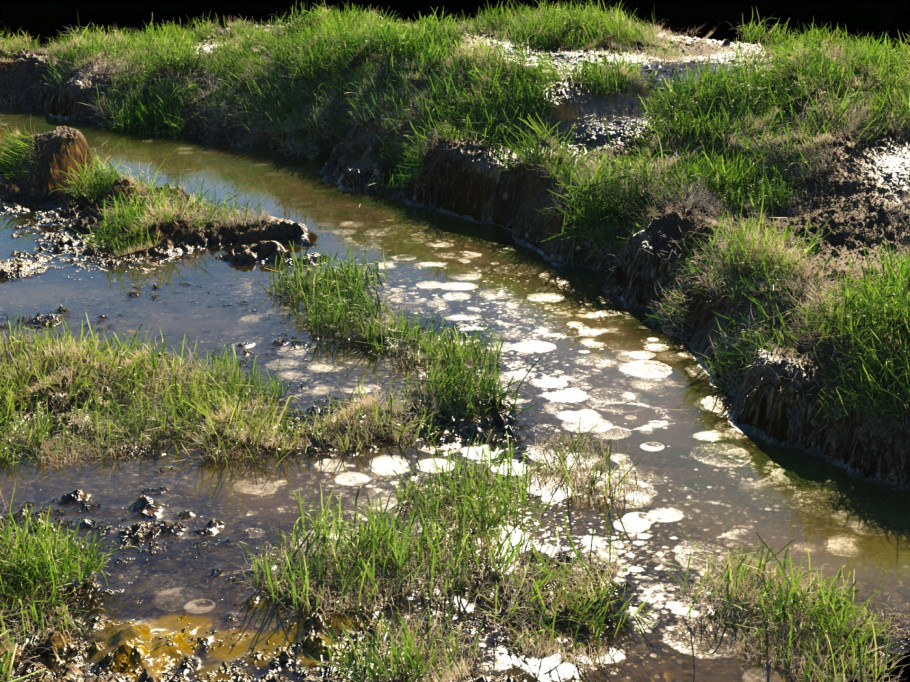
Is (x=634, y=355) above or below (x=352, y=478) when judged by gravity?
above

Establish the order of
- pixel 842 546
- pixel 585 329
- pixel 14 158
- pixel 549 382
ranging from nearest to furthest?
1. pixel 842 546
2. pixel 549 382
3. pixel 585 329
4. pixel 14 158

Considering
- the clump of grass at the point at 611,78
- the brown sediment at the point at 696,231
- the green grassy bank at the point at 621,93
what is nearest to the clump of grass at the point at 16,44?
the green grassy bank at the point at 621,93

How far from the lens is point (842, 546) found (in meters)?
4.01

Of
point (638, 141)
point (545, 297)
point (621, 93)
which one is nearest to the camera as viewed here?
point (545, 297)

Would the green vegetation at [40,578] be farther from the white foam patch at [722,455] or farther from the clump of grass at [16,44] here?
the clump of grass at [16,44]

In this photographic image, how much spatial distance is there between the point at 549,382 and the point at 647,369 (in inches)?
24.2

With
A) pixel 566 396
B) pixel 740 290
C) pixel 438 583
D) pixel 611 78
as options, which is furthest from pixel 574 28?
pixel 438 583

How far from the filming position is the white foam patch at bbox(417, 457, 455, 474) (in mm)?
4483

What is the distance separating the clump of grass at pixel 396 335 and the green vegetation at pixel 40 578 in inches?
74.9

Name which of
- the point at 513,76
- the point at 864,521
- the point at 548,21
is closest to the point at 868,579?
the point at 864,521

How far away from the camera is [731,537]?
404cm

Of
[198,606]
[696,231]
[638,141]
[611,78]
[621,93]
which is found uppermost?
[611,78]

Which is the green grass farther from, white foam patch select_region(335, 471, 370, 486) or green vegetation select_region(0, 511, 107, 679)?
white foam patch select_region(335, 471, 370, 486)

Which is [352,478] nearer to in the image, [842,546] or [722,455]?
[722,455]
